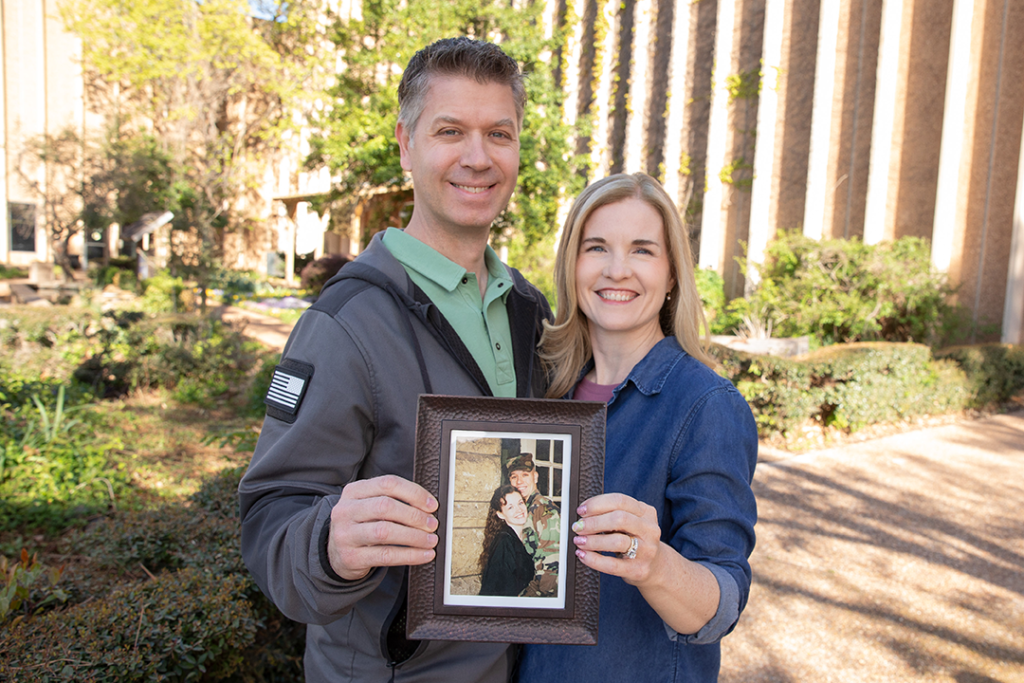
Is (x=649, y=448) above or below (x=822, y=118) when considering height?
below

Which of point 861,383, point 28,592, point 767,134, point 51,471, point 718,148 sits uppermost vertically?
point 767,134

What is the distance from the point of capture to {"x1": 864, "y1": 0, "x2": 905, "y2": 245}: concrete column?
11.9 metres

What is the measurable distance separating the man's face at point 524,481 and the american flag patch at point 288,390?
0.51 m

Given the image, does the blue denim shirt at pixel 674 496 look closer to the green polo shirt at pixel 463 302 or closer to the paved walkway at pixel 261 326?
the green polo shirt at pixel 463 302

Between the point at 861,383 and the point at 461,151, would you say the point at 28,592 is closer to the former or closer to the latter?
the point at 461,151

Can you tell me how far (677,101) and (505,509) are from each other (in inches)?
657

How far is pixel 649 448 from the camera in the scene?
5.04 ft

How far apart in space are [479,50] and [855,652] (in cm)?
367

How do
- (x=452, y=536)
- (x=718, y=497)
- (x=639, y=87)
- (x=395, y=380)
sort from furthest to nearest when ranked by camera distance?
(x=639, y=87) < (x=395, y=380) < (x=718, y=497) < (x=452, y=536)

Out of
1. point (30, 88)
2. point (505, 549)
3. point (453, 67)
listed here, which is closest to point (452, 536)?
point (505, 549)

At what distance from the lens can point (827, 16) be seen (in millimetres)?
12773

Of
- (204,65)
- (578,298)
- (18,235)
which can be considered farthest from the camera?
(18,235)

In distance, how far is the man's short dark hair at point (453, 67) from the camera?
174cm

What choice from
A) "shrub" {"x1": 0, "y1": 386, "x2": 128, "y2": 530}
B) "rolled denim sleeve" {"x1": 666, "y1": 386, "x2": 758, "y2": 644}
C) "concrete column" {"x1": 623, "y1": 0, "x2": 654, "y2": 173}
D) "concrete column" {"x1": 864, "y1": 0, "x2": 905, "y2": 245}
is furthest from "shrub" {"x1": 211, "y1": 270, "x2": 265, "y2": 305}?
"rolled denim sleeve" {"x1": 666, "y1": 386, "x2": 758, "y2": 644}
